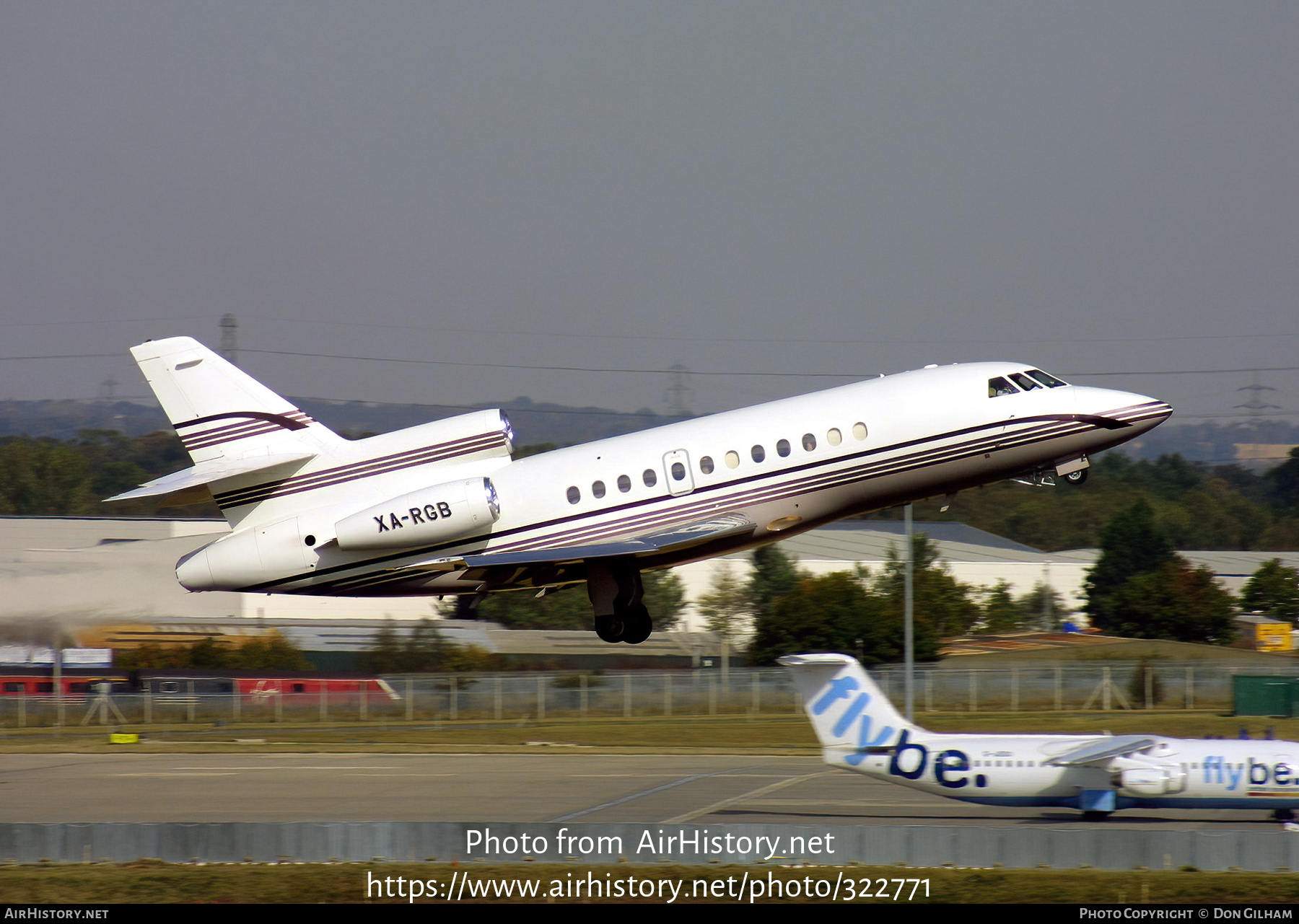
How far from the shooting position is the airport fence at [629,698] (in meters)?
57.8

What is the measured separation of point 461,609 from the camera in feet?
96.7

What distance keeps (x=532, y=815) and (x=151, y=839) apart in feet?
35.4

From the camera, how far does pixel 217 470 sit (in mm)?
30328

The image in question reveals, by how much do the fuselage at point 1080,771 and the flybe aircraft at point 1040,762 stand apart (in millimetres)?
16

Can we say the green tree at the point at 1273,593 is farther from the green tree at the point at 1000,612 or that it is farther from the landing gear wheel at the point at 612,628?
the landing gear wheel at the point at 612,628

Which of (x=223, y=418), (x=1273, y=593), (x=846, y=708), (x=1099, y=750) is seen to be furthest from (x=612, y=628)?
(x=1273, y=593)

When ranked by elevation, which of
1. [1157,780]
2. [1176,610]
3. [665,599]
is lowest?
[1157,780]

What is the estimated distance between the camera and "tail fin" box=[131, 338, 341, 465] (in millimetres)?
30844

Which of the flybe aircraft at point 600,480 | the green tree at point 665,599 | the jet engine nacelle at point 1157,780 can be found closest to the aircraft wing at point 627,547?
the flybe aircraft at point 600,480

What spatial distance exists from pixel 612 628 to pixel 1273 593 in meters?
78.8

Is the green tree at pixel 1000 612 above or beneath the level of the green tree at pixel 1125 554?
beneath

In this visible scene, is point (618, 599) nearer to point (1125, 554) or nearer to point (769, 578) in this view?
point (769, 578)

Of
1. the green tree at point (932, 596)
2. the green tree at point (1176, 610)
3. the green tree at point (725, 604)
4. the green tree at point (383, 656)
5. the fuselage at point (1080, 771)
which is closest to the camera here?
the fuselage at point (1080, 771)

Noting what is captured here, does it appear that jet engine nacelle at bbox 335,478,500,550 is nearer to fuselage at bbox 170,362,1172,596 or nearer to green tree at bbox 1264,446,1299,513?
fuselage at bbox 170,362,1172,596
